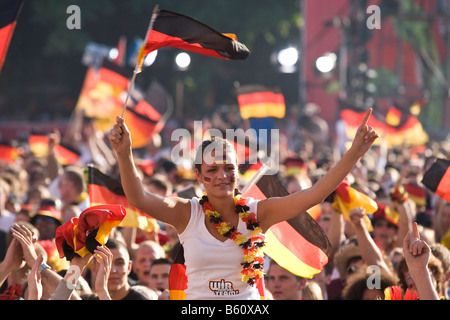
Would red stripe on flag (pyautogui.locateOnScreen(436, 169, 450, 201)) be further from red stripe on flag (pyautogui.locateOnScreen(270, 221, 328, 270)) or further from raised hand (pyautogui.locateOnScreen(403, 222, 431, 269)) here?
raised hand (pyautogui.locateOnScreen(403, 222, 431, 269))

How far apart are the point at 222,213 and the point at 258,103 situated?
829 cm

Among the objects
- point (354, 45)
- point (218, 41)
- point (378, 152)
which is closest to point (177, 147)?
point (378, 152)

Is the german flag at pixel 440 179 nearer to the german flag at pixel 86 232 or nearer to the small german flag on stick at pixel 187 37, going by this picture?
the small german flag on stick at pixel 187 37

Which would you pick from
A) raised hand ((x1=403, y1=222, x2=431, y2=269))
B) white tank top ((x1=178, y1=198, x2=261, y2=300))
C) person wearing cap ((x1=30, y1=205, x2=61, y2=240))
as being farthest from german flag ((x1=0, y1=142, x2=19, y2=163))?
raised hand ((x1=403, y1=222, x2=431, y2=269))

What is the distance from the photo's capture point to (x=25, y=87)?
35250 mm

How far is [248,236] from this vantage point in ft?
14.8

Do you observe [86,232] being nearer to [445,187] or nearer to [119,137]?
[119,137]

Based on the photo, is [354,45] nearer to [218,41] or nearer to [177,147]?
[177,147]

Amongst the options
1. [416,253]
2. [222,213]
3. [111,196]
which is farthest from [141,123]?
[416,253]

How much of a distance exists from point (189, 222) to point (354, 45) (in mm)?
18260

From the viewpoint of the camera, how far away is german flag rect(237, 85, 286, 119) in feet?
41.4

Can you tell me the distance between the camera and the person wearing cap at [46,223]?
25.0 ft

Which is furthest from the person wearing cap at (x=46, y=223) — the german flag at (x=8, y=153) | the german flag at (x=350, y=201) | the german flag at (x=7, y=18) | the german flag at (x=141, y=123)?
the german flag at (x=8, y=153)

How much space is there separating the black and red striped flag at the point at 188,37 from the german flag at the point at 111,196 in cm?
244
